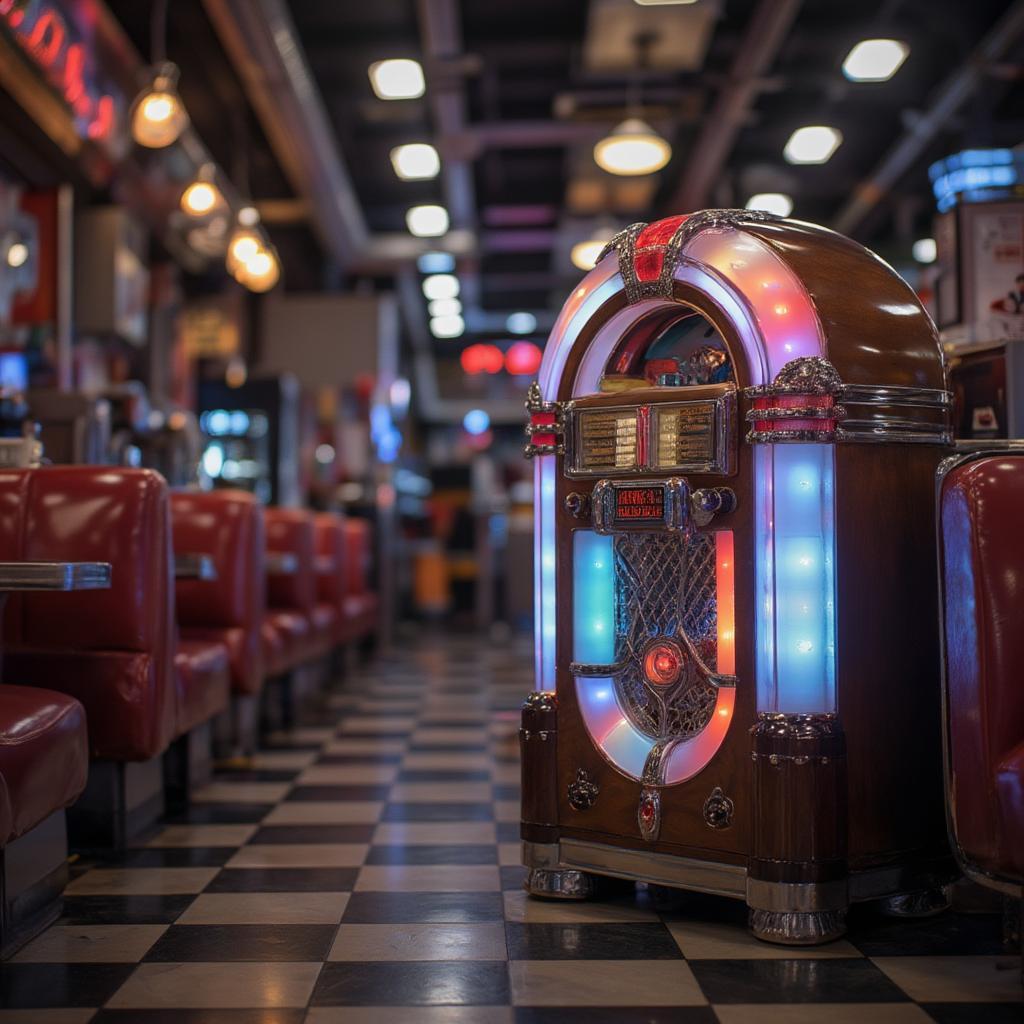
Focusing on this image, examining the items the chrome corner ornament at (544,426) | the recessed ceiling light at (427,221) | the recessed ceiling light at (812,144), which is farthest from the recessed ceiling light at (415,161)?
the chrome corner ornament at (544,426)

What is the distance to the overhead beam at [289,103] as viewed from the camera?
629cm

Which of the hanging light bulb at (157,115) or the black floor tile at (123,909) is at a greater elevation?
the hanging light bulb at (157,115)

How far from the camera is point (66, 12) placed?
5754 millimetres

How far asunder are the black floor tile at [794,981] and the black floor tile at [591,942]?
4.2 inches

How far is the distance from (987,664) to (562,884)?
102 centimetres

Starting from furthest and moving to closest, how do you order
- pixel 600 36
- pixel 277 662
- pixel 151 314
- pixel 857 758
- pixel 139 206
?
pixel 151 314, pixel 139 206, pixel 600 36, pixel 277 662, pixel 857 758

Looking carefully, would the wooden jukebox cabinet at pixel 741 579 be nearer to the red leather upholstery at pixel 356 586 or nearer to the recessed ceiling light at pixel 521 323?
the red leather upholstery at pixel 356 586

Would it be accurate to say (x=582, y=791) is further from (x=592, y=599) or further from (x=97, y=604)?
(x=97, y=604)

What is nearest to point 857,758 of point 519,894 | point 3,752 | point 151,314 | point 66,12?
point 519,894

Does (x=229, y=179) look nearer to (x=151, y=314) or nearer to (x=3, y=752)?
(x=151, y=314)

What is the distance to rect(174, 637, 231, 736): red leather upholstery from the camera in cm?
334

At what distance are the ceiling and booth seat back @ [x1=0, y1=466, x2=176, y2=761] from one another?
396 cm

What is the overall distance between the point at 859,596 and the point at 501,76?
21.5ft

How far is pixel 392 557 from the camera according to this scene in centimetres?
1028
